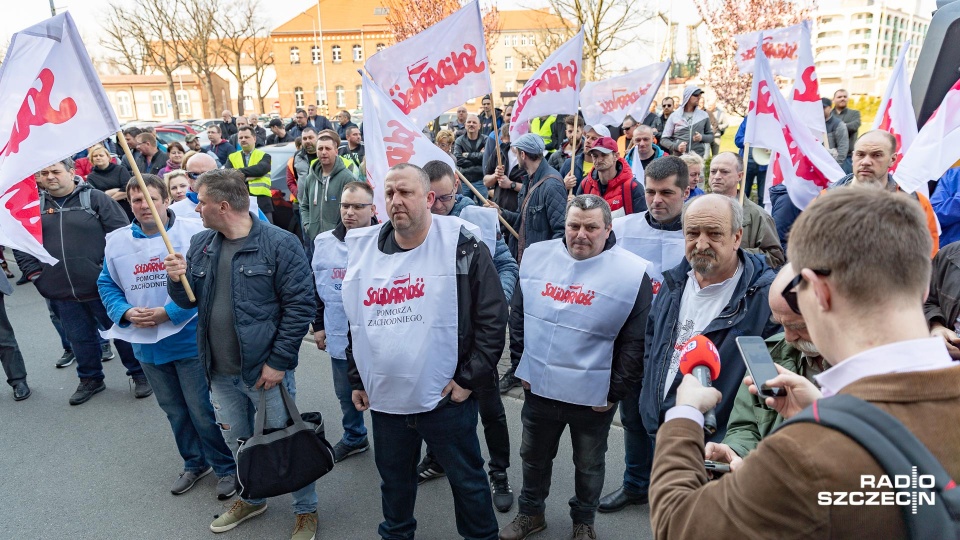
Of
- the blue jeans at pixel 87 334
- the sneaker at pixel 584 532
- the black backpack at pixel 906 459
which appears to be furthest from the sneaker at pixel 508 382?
the black backpack at pixel 906 459

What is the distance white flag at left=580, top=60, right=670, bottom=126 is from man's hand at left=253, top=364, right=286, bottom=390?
518cm

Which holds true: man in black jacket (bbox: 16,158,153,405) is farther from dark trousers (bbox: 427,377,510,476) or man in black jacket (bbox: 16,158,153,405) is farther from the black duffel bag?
dark trousers (bbox: 427,377,510,476)

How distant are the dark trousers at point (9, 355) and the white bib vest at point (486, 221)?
449 cm

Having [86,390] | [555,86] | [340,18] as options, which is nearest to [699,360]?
[555,86]

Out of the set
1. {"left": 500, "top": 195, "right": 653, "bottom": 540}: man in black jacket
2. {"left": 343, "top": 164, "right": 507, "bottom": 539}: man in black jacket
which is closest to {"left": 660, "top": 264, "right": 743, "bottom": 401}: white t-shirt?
{"left": 500, "top": 195, "right": 653, "bottom": 540}: man in black jacket

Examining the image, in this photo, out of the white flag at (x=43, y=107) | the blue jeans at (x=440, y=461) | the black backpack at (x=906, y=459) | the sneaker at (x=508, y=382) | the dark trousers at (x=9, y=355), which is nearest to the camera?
the black backpack at (x=906, y=459)

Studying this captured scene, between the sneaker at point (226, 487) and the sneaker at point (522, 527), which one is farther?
the sneaker at point (226, 487)

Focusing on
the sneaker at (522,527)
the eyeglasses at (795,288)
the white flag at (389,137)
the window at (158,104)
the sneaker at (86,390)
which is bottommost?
the sneaker at (86,390)

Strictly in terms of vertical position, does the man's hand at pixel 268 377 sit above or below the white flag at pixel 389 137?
below

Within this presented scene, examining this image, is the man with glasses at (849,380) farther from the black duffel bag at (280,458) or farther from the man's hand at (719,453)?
the black duffel bag at (280,458)

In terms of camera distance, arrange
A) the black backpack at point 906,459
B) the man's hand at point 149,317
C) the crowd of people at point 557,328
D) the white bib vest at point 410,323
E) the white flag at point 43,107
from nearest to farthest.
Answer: the black backpack at point 906,459, the crowd of people at point 557,328, the white bib vest at point 410,323, the white flag at point 43,107, the man's hand at point 149,317

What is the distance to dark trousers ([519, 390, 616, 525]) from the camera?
3186 millimetres

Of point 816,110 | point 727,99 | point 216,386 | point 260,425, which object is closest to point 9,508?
point 216,386

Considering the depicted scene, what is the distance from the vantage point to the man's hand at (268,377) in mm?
3291
